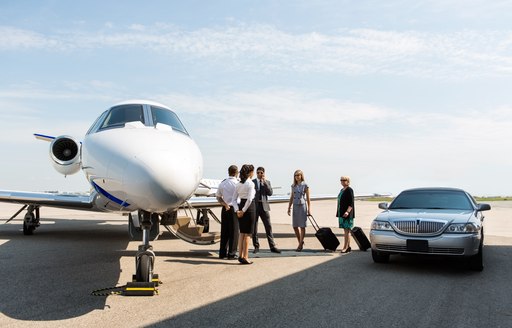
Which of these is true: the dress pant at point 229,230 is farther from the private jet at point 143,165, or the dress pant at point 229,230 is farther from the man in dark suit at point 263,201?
the private jet at point 143,165

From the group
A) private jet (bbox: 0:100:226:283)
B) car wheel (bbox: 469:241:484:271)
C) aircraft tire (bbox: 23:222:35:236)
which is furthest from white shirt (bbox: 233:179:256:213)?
aircraft tire (bbox: 23:222:35:236)

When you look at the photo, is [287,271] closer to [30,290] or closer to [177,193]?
[177,193]

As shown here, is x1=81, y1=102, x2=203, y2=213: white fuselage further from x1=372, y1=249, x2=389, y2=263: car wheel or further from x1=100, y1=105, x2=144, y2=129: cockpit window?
x1=372, y1=249, x2=389, y2=263: car wheel

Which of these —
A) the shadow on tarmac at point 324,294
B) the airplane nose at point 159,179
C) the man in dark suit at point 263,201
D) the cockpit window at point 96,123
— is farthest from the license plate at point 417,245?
the cockpit window at point 96,123

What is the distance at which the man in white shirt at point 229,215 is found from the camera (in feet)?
26.4

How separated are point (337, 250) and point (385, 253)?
7.80 ft

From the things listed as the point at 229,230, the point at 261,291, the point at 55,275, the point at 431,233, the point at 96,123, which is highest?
the point at 96,123

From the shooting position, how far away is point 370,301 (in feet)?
16.4

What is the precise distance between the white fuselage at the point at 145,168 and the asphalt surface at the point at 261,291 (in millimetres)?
1205

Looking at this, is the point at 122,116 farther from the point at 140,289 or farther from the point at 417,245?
the point at 417,245

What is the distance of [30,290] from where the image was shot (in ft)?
18.2

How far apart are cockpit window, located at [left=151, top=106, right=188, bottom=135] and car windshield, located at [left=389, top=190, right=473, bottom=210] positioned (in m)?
4.32

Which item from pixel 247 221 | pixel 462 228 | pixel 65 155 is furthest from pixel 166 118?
pixel 65 155

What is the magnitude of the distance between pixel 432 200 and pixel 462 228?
163 cm
